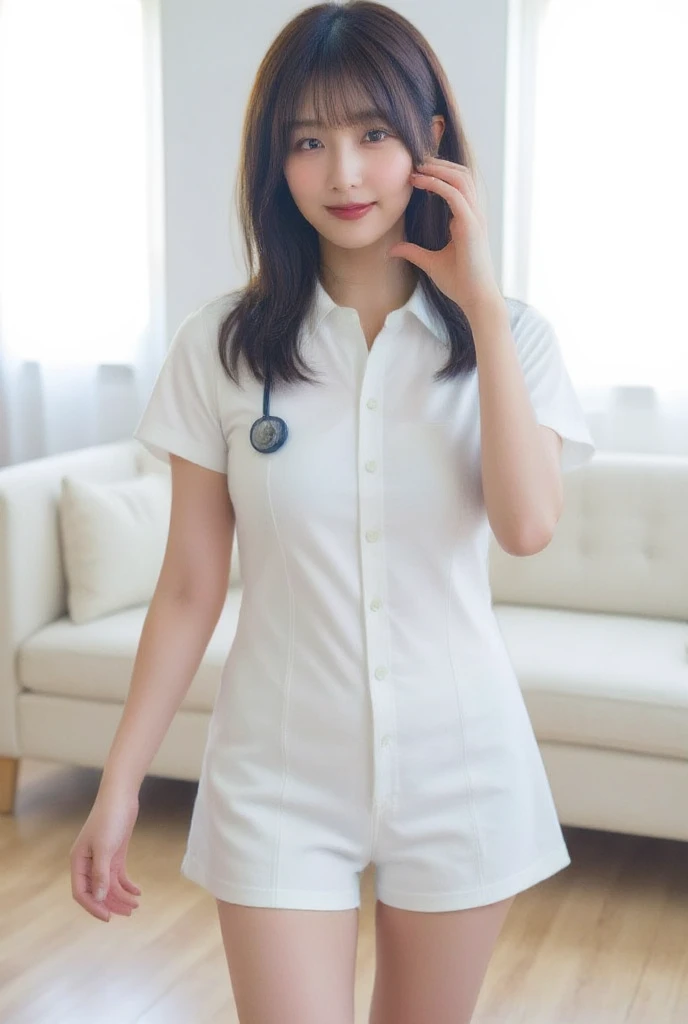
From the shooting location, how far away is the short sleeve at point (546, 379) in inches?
47.2

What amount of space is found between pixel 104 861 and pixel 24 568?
199cm

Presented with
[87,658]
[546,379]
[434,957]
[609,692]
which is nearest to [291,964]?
[434,957]

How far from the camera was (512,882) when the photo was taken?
1188mm

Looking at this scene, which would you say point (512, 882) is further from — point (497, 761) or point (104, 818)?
point (104, 818)

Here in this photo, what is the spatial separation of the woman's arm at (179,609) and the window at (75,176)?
303cm

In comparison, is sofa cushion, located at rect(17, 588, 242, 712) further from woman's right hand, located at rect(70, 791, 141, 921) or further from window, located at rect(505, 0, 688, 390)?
woman's right hand, located at rect(70, 791, 141, 921)

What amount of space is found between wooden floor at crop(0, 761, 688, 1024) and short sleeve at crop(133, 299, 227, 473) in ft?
4.50

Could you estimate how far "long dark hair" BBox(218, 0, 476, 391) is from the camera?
115cm

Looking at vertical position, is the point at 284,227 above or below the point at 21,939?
above

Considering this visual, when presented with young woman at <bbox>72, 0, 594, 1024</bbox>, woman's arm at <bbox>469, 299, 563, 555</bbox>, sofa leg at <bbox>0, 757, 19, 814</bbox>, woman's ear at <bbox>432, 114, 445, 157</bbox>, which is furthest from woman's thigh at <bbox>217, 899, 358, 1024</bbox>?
sofa leg at <bbox>0, 757, 19, 814</bbox>

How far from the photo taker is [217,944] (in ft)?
8.20

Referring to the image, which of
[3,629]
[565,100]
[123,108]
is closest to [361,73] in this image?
[3,629]

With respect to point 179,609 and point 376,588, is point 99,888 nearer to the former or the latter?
point 179,609

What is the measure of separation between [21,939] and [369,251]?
5.93ft
